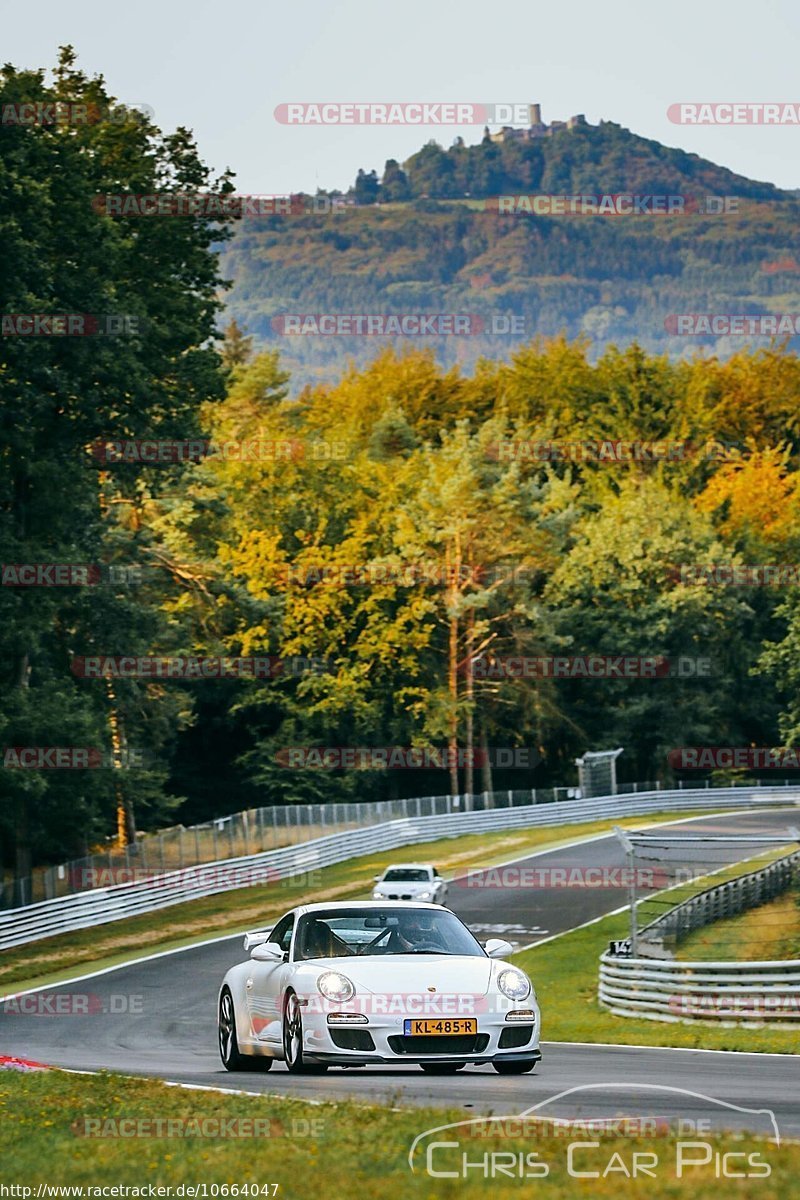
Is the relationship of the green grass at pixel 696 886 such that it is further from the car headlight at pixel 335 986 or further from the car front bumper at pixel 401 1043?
the car headlight at pixel 335 986

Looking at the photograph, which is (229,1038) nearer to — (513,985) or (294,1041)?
(294,1041)

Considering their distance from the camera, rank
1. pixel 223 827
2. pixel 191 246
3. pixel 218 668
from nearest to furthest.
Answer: pixel 191 246 < pixel 223 827 < pixel 218 668

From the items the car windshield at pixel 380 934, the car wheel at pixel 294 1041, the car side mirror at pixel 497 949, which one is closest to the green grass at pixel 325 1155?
the car wheel at pixel 294 1041

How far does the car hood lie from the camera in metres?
13.3

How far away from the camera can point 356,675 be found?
77.3 metres

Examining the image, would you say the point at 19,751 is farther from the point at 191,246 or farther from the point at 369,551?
the point at 369,551

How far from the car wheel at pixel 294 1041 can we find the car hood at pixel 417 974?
395mm

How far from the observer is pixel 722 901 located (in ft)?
116

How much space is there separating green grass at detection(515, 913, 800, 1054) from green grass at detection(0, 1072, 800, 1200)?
836 cm

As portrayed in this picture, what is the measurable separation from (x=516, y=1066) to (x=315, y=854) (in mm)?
41024

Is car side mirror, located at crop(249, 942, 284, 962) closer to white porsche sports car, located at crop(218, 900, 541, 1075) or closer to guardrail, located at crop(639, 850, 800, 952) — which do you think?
white porsche sports car, located at crop(218, 900, 541, 1075)

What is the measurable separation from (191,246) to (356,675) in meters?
33.8

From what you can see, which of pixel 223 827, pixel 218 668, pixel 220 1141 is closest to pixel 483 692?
pixel 218 668

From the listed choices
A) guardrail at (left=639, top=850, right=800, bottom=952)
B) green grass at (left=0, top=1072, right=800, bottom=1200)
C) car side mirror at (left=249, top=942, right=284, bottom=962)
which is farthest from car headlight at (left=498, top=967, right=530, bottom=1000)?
guardrail at (left=639, top=850, right=800, bottom=952)
